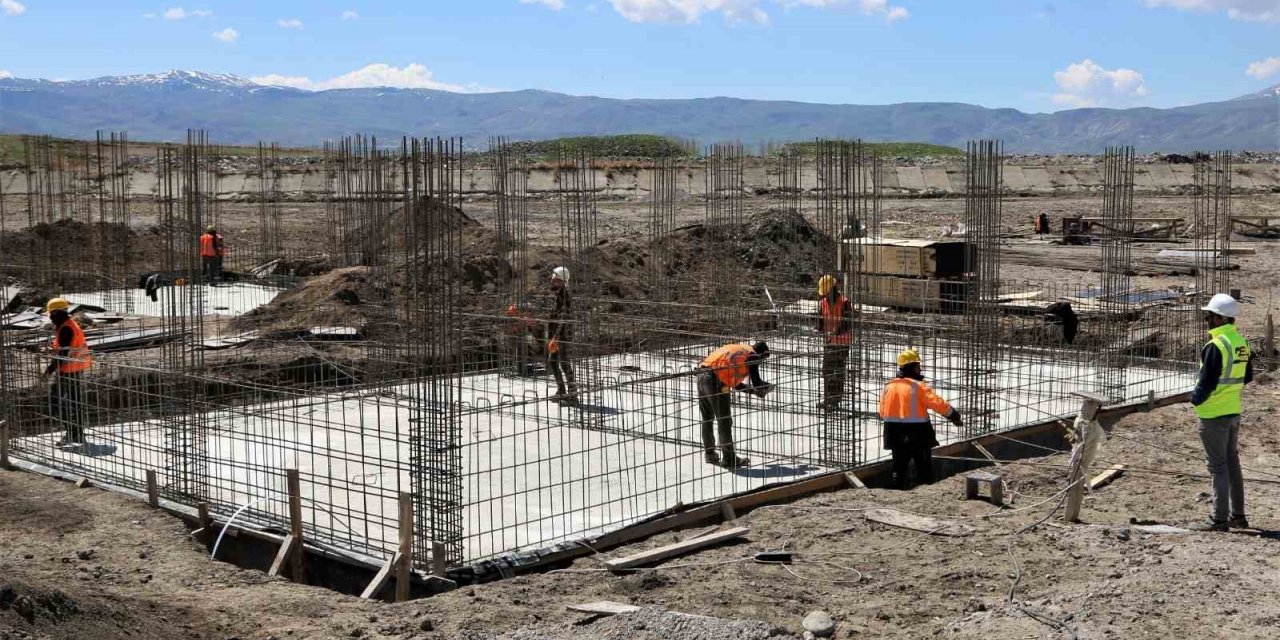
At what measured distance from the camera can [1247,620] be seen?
6.43 m

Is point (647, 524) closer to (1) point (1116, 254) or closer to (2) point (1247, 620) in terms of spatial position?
(2) point (1247, 620)

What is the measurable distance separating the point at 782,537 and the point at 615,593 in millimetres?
1531

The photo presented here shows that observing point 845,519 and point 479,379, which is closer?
point 845,519

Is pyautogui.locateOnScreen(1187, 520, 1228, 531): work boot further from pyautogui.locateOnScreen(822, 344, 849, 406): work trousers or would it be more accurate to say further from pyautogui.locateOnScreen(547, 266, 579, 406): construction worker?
pyautogui.locateOnScreen(547, 266, 579, 406): construction worker

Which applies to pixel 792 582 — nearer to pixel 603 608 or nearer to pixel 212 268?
pixel 603 608

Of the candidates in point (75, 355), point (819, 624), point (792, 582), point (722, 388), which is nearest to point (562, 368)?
point (722, 388)

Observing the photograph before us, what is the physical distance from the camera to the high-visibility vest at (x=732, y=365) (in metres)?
10.2

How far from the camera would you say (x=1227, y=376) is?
8.09 metres

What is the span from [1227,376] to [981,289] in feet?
13.0

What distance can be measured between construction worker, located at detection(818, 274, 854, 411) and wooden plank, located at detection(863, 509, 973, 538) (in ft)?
6.00

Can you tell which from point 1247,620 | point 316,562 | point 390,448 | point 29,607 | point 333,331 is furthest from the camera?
point 333,331

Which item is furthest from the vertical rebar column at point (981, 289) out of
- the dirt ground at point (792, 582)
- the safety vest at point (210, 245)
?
the safety vest at point (210, 245)

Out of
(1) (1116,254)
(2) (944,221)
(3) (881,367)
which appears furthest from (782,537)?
(2) (944,221)

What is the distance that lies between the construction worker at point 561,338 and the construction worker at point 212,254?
10197mm
